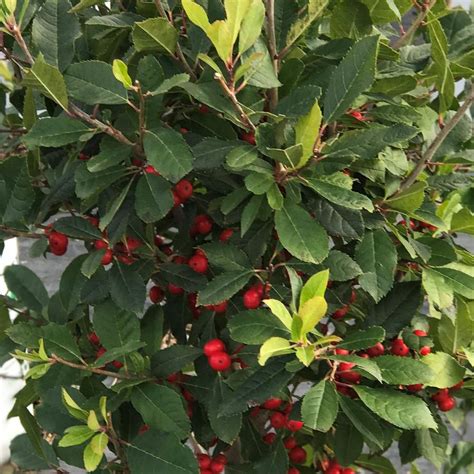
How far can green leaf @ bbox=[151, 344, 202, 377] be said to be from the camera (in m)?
1.00

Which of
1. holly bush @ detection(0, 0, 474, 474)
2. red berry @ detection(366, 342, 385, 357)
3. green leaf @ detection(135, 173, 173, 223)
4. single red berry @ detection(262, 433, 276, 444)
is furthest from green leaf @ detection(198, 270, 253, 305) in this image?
single red berry @ detection(262, 433, 276, 444)

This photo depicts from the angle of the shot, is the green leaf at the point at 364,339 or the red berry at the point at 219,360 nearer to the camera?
the green leaf at the point at 364,339

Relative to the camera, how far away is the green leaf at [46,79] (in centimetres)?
77

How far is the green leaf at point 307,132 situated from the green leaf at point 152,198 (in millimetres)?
→ 182

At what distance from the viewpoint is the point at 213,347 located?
967 mm

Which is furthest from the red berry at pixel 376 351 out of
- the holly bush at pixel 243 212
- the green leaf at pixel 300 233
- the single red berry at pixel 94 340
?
the single red berry at pixel 94 340

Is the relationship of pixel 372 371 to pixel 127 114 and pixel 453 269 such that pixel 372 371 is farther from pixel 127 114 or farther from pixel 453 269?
pixel 127 114

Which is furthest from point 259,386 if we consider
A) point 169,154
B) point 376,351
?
point 169,154

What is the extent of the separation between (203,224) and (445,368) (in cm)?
40

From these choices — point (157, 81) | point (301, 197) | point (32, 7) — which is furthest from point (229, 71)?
point (32, 7)

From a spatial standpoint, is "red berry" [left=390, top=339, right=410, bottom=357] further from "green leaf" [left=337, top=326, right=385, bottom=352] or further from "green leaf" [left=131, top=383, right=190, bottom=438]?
"green leaf" [left=131, top=383, right=190, bottom=438]

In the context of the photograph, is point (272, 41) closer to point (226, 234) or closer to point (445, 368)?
point (226, 234)

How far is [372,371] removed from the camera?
2.48 feet

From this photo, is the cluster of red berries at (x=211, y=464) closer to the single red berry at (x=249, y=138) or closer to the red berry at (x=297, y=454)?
the red berry at (x=297, y=454)
